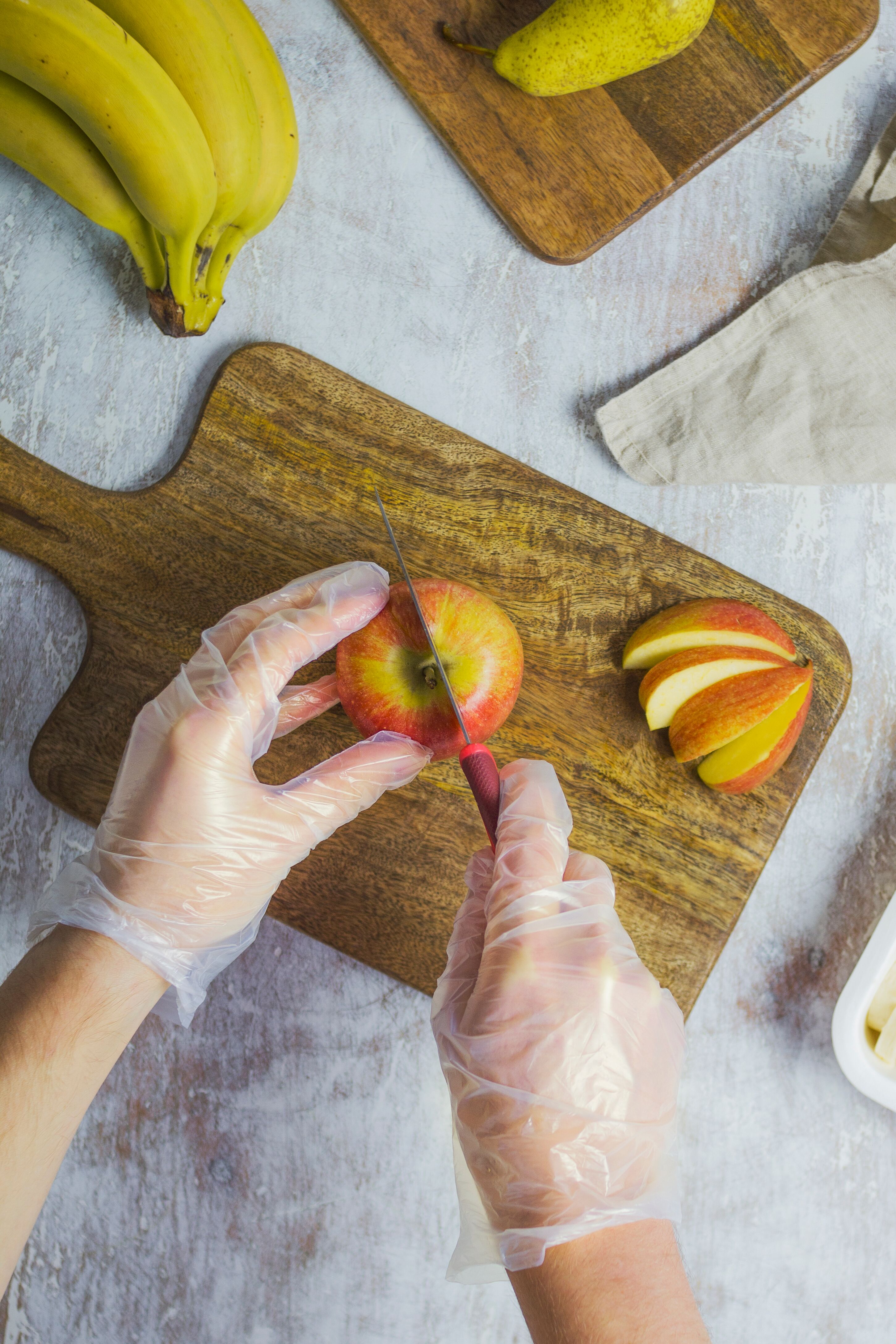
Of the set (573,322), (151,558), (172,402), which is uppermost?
(172,402)

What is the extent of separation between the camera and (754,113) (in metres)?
1.45

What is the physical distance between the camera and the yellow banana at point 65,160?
1225 millimetres

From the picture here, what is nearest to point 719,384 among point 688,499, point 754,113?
point 688,499

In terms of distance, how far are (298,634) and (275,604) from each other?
100 millimetres

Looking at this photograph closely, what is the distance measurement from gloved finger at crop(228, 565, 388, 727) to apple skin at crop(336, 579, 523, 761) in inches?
1.2

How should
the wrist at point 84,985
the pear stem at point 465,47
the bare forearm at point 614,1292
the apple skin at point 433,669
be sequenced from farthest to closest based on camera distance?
the pear stem at point 465,47, the apple skin at point 433,669, the wrist at point 84,985, the bare forearm at point 614,1292

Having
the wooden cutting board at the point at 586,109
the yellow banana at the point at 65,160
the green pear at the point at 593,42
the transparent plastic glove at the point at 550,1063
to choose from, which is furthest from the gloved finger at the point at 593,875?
the green pear at the point at 593,42

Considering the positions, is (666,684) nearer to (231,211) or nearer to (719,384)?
(719,384)

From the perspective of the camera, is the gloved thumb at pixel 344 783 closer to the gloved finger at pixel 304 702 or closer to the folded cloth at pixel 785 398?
the gloved finger at pixel 304 702

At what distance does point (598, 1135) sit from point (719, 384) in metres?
1.16

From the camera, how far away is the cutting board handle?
133 cm

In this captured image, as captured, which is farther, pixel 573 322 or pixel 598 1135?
pixel 573 322

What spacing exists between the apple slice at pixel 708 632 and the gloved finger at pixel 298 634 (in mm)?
408

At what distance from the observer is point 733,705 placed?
123cm
